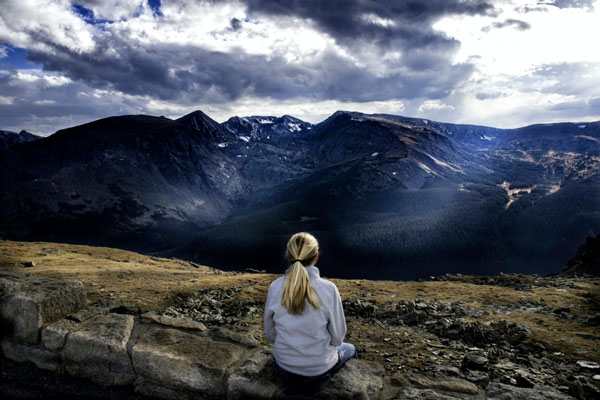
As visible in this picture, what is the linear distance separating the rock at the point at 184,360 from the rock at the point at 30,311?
2.52 m

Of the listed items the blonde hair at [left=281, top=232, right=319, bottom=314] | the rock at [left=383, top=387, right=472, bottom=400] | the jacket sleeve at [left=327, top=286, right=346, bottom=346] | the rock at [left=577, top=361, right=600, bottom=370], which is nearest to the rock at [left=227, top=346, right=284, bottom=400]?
the jacket sleeve at [left=327, top=286, right=346, bottom=346]

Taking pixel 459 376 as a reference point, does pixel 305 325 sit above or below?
above

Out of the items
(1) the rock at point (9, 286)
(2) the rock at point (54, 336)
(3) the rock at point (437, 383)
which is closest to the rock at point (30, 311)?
(2) the rock at point (54, 336)

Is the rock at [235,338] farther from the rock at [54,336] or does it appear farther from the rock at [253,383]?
the rock at [54,336]

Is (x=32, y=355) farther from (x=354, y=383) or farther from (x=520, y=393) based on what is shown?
(x=520, y=393)

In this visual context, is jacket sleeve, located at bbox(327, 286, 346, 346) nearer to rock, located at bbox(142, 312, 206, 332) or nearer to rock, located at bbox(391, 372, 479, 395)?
rock, located at bbox(391, 372, 479, 395)

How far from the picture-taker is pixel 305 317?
593 cm

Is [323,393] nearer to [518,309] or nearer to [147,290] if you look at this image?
[147,290]

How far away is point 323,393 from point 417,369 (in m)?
3.48

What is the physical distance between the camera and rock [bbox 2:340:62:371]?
8.03 m

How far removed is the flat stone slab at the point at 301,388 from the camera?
611cm

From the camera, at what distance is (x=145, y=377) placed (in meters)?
7.36

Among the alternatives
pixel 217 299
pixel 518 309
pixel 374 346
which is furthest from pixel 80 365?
pixel 518 309

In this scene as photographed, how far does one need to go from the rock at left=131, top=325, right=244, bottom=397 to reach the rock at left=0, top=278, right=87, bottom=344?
99.1 inches
